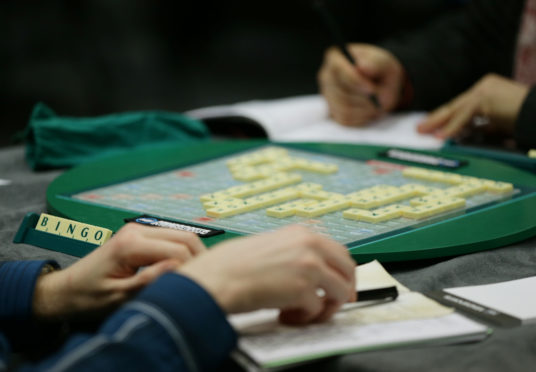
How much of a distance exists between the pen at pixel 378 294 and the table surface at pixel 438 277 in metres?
0.07

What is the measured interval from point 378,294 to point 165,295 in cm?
24

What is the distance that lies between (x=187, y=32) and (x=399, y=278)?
11.4 feet

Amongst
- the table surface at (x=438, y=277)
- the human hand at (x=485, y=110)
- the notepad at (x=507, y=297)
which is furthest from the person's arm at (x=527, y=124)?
the notepad at (x=507, y=297)

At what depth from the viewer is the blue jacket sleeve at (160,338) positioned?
1.76 ft

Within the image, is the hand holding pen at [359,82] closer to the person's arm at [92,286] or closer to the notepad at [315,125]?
the notepad at [315,125]

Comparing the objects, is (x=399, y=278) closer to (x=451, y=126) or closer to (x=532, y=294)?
(x=532, y=294)

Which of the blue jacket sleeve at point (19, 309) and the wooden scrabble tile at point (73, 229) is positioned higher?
the wooden scrabble tile at point (73, 229)

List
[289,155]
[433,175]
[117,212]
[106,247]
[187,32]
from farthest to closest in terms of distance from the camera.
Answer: [187,32] < [289,155] < [433,175] < [117,212] < [106,247]

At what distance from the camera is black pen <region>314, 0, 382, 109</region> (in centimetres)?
176

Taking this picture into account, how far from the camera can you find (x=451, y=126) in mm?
1673

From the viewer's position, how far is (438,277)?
79cm

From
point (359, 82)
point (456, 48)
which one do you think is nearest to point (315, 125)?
point (359, 82)

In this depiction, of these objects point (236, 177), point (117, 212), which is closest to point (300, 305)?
point (117, 212)

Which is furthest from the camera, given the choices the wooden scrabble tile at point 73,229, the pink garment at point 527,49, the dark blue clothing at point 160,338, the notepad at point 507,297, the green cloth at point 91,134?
the pink garment at point 527,49
